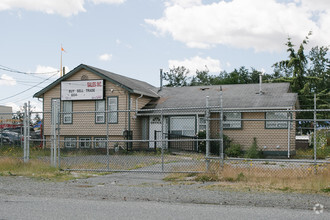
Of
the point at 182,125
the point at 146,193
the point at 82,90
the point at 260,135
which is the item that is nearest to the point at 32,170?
the point at 146,193

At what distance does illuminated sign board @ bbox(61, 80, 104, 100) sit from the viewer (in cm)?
2402

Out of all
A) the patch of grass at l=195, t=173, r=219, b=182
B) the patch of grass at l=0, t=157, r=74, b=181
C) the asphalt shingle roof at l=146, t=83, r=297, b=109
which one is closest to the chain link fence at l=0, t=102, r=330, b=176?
the patch of grass at l=0, t=157, r=74, b=181

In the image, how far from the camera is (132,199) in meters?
8.09

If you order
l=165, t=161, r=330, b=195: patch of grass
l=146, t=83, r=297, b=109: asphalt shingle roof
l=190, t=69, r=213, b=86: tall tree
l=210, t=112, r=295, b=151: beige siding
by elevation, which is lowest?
l=165, t=161, r=330, b=195: patch of grass

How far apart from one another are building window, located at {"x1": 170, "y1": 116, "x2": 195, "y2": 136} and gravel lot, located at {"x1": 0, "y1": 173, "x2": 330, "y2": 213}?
11749 mm

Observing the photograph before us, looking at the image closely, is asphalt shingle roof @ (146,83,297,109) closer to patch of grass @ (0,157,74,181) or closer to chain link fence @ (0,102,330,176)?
chain link fence @ (0,102,330,176)

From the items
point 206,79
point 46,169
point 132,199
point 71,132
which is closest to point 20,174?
point 46,169

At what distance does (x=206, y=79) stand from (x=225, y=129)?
109 feet

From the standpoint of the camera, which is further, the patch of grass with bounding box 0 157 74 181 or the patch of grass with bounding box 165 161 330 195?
the patch of grass with bounding box 0 157 74 181

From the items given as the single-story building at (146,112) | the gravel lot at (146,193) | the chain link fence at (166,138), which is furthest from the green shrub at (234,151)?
the gravel lot at (146,193)

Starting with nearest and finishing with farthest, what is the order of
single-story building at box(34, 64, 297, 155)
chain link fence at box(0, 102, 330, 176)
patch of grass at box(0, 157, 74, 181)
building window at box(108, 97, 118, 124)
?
patch of grass at box(0, 157, 74, 181) < chain link fence at box(0, 102, 330, 176) < single-story building at box(34, 64, 297, 155) < building window at box(108, 97, 118, 124)

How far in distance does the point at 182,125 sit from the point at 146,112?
7.71ft

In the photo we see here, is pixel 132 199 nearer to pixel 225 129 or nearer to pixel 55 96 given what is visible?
pixel 225 129

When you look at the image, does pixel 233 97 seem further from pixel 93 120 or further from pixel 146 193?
pixel 146 193
